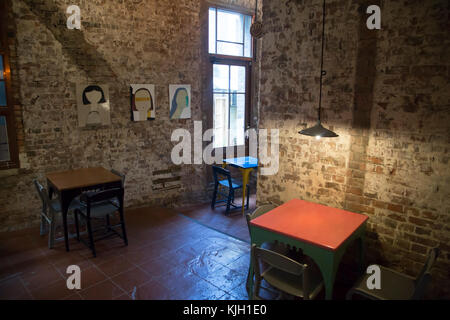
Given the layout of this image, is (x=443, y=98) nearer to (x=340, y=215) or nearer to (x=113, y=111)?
(x=340, y=215)

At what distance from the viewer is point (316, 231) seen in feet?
10.3

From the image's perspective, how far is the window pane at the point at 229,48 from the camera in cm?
688

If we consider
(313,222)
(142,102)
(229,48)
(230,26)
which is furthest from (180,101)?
(313,222)

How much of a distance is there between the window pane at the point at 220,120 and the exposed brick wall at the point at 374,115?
2.76m

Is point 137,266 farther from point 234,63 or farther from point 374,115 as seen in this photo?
point 234,63

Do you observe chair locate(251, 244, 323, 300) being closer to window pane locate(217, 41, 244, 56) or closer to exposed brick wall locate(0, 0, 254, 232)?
exposed brick wall locate(0, 0, 254, 232)

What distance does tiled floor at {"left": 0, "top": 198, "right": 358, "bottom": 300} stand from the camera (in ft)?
11.5

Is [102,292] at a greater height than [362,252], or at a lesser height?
lesser

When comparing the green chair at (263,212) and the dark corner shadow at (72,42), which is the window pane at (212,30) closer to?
the dark corner shadow at (72,42)

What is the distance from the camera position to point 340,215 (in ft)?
11.6

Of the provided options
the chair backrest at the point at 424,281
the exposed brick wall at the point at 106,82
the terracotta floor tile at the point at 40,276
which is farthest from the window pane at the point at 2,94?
the chair backrest at the point at 424,281

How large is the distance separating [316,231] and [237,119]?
467 cm
